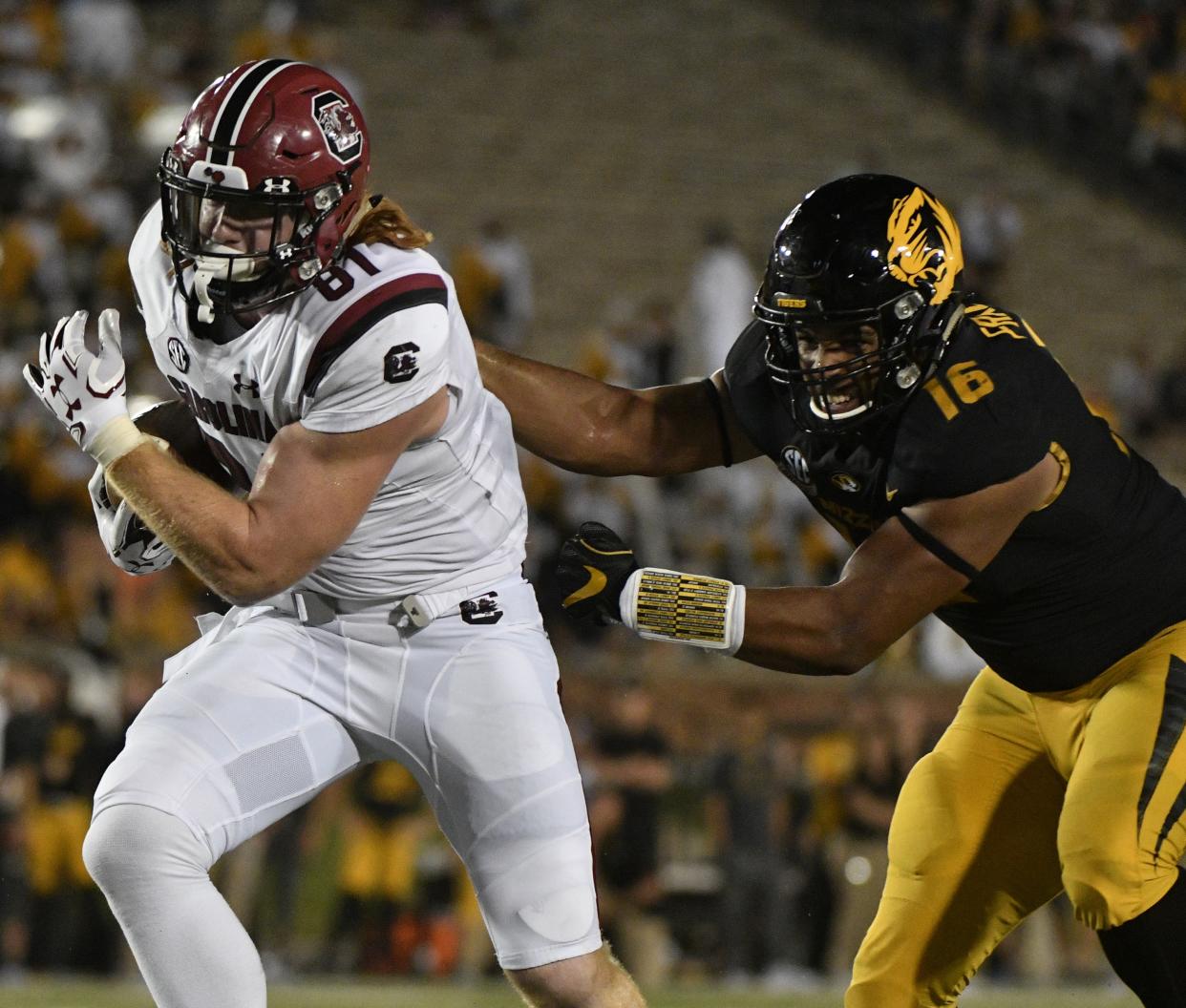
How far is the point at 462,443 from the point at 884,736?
503 cm

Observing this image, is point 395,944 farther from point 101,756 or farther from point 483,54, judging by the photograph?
point 483,54

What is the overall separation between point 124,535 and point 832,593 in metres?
1.43

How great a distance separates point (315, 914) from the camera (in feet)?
25.6

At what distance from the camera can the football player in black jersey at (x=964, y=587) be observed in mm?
3350

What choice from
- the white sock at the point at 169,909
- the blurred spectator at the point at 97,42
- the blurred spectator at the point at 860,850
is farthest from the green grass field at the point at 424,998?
the blurred spectator at the point at 97,42

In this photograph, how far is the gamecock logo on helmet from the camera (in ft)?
10.8

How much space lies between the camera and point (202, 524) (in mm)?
3111

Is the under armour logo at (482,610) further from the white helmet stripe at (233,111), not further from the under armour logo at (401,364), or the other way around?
the white helmet stripe at (233,111)

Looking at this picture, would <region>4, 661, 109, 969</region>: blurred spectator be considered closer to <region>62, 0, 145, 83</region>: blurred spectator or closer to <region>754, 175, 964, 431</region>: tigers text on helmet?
<region>754, 175, 964, 431</region>: tigers text on helmet

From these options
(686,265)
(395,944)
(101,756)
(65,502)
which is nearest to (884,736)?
(395,944)

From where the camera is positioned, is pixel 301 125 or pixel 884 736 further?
Answer: pixel 884 736

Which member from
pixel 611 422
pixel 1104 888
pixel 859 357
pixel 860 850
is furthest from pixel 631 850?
pixel 859 357

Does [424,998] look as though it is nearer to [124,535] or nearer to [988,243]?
[124,535]

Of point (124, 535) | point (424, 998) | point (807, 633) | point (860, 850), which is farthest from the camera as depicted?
point (860, 850)
